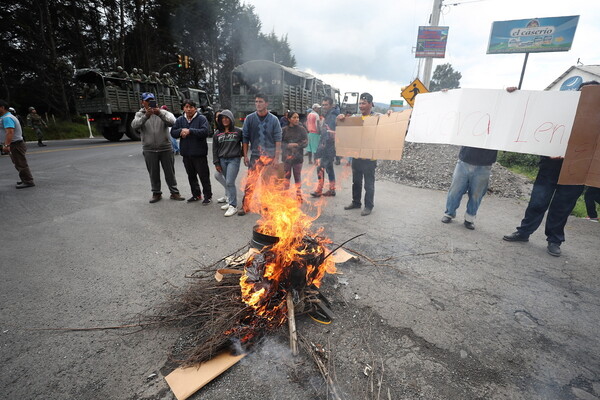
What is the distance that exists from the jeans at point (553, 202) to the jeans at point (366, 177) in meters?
2.44

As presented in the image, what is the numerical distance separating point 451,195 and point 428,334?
3217 mm

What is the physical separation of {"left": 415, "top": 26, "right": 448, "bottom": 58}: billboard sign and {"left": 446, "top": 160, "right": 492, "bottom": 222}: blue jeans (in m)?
10.1

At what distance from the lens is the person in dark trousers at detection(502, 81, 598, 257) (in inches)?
149

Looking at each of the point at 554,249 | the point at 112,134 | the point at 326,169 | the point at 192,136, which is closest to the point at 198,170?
the point at 192,136

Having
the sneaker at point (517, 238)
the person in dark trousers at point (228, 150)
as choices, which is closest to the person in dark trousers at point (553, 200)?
the sneaker at point (517, 238)

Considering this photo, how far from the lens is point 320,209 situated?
569cm

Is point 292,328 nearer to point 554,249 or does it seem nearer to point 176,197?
point 554,249

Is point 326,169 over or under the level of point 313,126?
under

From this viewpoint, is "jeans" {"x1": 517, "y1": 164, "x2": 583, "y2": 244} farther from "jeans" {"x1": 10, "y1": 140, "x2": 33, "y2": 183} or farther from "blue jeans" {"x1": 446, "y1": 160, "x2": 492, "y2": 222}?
"jeans" {"x1": 10, "y1": 140, "x2": 33, "y2": 183}

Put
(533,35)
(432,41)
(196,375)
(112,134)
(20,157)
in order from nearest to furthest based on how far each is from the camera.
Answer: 1. (196,375)
2. (20,157)
3. (432,41)
4. (112,134)
5. (533,35)

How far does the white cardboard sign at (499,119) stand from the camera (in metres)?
3.52

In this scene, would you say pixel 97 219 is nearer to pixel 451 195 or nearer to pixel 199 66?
pixel 451 195

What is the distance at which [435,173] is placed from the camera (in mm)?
8320

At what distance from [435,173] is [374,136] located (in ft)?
14.4
